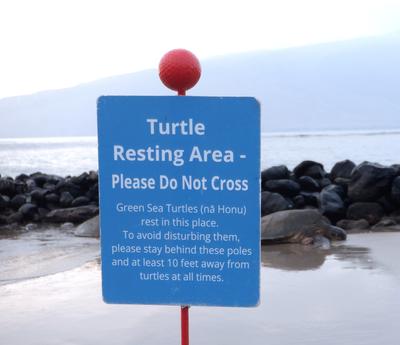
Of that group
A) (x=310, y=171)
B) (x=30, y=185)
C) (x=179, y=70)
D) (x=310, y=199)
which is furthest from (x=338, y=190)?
(x=30, y=185)

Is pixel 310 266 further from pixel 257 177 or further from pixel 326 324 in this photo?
pixel 257 177

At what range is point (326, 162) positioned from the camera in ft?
103

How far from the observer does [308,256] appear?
22.4 ft

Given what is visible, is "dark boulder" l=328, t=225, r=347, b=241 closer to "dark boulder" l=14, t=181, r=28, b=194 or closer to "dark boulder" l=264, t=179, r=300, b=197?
"dark boulder" l=264, t=179, r=300, b=197

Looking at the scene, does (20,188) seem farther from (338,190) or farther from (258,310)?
(258,310)

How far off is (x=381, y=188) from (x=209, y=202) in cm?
882

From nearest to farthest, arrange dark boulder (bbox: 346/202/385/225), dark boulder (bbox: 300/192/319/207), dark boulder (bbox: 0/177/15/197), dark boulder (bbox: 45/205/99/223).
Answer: dark boulder (bbox: 346/202/385/225) → dark boulder (bbox: 300/192/319/207) → dark boulder (bbox: 45/205/99/223) → dark boulder (bbox: 0/177/15/197)

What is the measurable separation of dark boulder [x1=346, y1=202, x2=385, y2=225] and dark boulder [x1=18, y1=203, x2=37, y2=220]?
21.7 feet

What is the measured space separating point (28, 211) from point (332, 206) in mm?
6438

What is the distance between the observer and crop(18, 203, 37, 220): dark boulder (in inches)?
498

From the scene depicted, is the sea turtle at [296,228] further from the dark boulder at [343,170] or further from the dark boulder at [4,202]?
the dark boulder at [4,202]

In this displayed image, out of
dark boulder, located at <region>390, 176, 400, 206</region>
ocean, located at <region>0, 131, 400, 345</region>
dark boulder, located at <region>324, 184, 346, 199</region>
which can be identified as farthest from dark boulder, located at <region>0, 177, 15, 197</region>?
dark boulder, located at <region>390, 176, 400, 206</region>

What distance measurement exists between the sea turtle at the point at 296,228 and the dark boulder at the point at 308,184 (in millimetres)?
4803

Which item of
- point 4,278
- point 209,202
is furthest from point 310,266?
point 209,202
